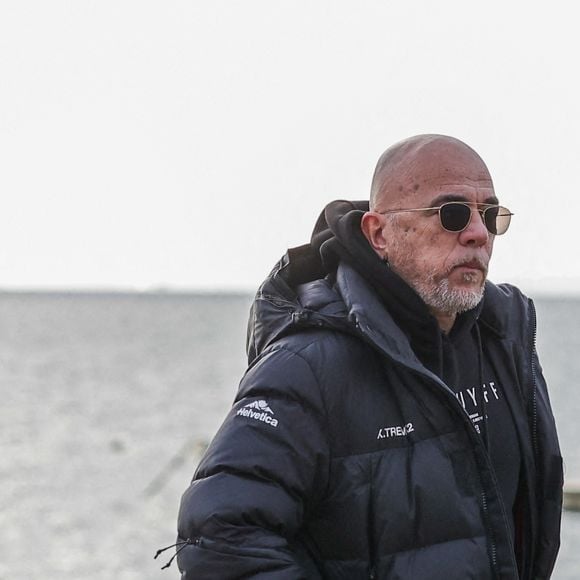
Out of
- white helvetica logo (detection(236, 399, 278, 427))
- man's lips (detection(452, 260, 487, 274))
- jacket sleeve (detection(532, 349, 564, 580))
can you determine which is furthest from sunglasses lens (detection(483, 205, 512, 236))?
white helvetica logo (detection(236, 399, 278, 427))

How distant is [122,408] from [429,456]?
3461cm

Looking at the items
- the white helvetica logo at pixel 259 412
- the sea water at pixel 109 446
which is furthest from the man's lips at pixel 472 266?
the sea water at pixel 109 446

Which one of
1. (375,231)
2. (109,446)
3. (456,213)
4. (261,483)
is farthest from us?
(109,446)

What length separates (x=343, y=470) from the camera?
2492 millimetres

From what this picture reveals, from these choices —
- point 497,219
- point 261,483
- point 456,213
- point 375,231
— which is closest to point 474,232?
point 456,213

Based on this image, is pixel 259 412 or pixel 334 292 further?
pixel 334 292

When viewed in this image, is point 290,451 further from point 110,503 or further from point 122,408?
point 122,408

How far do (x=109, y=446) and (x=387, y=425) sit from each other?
25353 mm

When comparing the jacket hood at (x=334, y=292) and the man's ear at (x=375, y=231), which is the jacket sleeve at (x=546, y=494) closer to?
the jacket hood at (x=334, y=292)

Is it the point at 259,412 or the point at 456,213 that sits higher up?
the point at 456,213

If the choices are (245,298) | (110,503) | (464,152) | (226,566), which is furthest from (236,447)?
(245,298)

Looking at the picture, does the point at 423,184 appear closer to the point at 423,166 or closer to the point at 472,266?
the point at 423,166

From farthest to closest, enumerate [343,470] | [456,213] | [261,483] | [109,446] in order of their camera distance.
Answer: [109,446], [456,213], [343,470], [261,483]

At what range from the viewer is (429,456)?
255 centimetres
